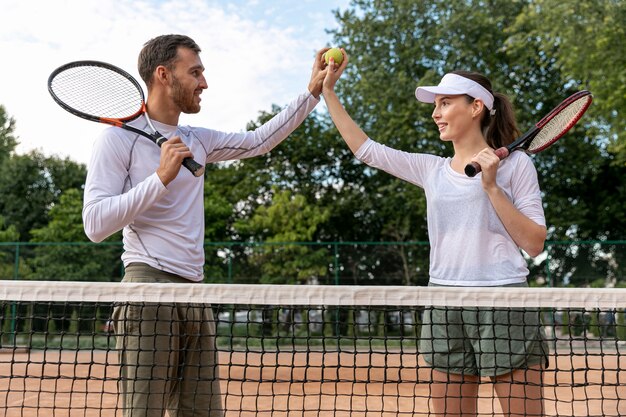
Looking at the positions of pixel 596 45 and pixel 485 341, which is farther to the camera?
pixel 596 45

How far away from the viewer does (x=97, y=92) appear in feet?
8.68

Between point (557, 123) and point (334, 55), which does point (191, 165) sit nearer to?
point (334, 55)

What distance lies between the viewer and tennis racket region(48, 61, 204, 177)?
2.50m

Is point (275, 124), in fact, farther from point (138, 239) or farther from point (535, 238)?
point (535, 238)

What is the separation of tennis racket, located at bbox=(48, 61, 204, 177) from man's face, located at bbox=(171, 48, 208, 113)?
14 cm

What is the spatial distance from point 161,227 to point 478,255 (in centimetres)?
100

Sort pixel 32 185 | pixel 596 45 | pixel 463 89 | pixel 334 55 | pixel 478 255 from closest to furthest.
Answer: pixel 478 255 < pixel 463 89 < pixel 334 55 < pixel 596 45 < pixel 32 185

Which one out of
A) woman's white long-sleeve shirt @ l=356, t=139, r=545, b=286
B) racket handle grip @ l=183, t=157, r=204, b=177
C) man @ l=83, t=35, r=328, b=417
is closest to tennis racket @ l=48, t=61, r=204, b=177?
man @ l=83, t=35, r=328, b=417

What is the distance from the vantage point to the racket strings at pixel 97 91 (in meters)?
2.53

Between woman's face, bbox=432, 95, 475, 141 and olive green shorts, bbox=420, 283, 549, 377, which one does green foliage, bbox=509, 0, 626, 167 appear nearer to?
woman's face, bbox=432, 95, 475, 141

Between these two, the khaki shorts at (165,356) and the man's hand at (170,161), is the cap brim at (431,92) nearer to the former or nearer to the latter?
the man's hand at (170,161)

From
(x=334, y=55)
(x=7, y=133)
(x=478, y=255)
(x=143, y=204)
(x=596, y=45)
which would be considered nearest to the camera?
(x=143, y=204)

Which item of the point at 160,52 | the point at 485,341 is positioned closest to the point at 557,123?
the point at 485,341

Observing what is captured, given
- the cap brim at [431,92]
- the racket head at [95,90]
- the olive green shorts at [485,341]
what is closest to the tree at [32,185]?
the racket head at [95,90]
